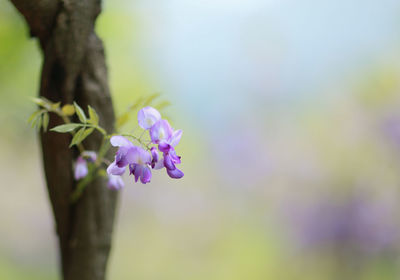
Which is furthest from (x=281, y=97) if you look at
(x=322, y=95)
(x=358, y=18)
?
(x=358, y=18)

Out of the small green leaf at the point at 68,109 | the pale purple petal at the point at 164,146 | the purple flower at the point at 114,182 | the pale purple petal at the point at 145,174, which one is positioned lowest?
the pale purple petal at the point at 145,174

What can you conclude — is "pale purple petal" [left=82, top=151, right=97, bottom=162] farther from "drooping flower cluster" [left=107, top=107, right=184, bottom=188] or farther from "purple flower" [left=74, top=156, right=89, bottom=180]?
"drooping flower cluster" [left=107, top=107, right=184, bottom=188]

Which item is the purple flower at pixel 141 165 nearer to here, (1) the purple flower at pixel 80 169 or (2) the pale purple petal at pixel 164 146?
(2) the pale purple petal at pixel 164 146

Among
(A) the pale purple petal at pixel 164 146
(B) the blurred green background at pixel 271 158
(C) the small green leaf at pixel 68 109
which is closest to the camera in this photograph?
(A) the pale purple petal at pixel 164 146

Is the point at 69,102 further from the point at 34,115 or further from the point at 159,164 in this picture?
the point at 159,164

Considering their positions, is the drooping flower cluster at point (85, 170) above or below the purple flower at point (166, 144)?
above

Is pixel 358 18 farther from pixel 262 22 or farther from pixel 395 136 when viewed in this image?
pixel 395 136

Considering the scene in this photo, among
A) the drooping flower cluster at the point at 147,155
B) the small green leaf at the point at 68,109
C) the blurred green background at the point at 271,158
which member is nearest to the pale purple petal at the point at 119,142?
the drooping flower cluster at the point at 147,155
